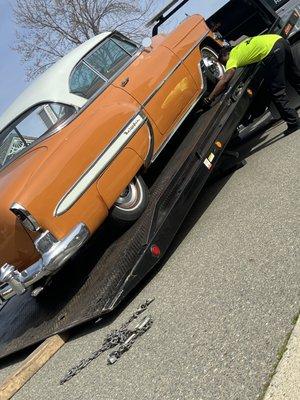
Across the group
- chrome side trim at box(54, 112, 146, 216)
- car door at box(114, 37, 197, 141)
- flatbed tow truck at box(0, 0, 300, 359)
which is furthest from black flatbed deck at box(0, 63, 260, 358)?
chrome side trim at box(54, 112, 146, 216)

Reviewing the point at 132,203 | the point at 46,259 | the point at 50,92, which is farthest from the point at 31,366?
the point at 50,92

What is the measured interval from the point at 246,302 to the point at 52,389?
1.62 meters

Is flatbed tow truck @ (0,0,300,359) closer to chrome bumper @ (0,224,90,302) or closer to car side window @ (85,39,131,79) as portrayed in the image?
chrome bumper @ (0,224,90,302)

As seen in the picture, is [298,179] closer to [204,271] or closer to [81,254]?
[204,271]

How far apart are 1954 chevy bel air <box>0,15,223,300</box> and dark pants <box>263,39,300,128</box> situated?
0.95m

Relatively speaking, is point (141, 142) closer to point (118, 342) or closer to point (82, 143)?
point (82, 143)

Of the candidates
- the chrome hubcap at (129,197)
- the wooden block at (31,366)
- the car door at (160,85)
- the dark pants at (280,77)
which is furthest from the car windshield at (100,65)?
the wooden block at (31,366)

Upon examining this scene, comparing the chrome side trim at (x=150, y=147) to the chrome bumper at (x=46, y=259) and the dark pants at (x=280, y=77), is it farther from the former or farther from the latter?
the dark pants at (x=280, y=77)

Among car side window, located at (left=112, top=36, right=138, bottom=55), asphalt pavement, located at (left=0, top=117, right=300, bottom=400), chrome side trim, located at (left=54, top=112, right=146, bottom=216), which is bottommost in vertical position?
asphalt pavement, located at (left=0, top=117, right=300, bottom=400)

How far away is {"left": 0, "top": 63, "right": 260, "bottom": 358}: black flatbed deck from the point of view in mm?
4422

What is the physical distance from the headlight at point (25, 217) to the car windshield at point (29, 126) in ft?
3.02

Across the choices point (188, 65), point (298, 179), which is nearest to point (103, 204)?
point (298, 179)

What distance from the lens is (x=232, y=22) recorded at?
347 inches

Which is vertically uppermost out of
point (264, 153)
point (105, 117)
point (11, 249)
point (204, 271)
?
point (105, 117)
